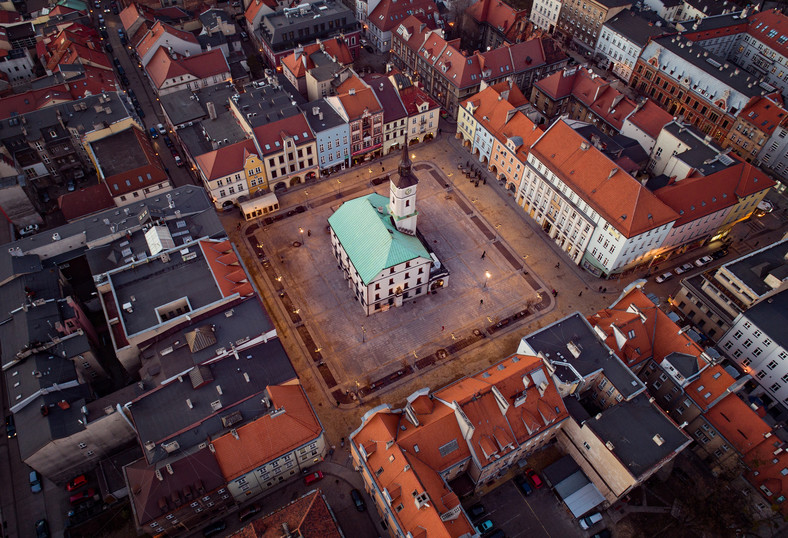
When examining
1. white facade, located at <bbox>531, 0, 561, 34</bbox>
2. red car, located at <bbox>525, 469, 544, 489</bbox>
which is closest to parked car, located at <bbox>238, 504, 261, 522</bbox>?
red car, located at <bbox>525, 469, 544, 489</bbox>

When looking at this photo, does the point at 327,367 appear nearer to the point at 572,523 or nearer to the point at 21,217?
the point at 572,523

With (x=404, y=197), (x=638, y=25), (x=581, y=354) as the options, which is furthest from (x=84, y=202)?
(x=638, y=25)

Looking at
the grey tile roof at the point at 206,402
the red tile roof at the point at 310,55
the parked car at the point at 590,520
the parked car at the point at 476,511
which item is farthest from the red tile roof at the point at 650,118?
the grey tile roof at the point at 206,402

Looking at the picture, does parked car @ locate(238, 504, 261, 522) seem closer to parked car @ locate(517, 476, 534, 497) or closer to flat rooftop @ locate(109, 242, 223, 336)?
flat rooftop @ locate(109, 242, 223, 336)

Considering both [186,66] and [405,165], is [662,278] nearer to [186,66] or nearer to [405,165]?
[405,165]

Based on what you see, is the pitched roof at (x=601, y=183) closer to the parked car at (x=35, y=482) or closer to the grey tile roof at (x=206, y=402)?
the grey tile roof at (x=206, y=402)

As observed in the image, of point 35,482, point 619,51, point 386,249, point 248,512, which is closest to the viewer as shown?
point 248,512
